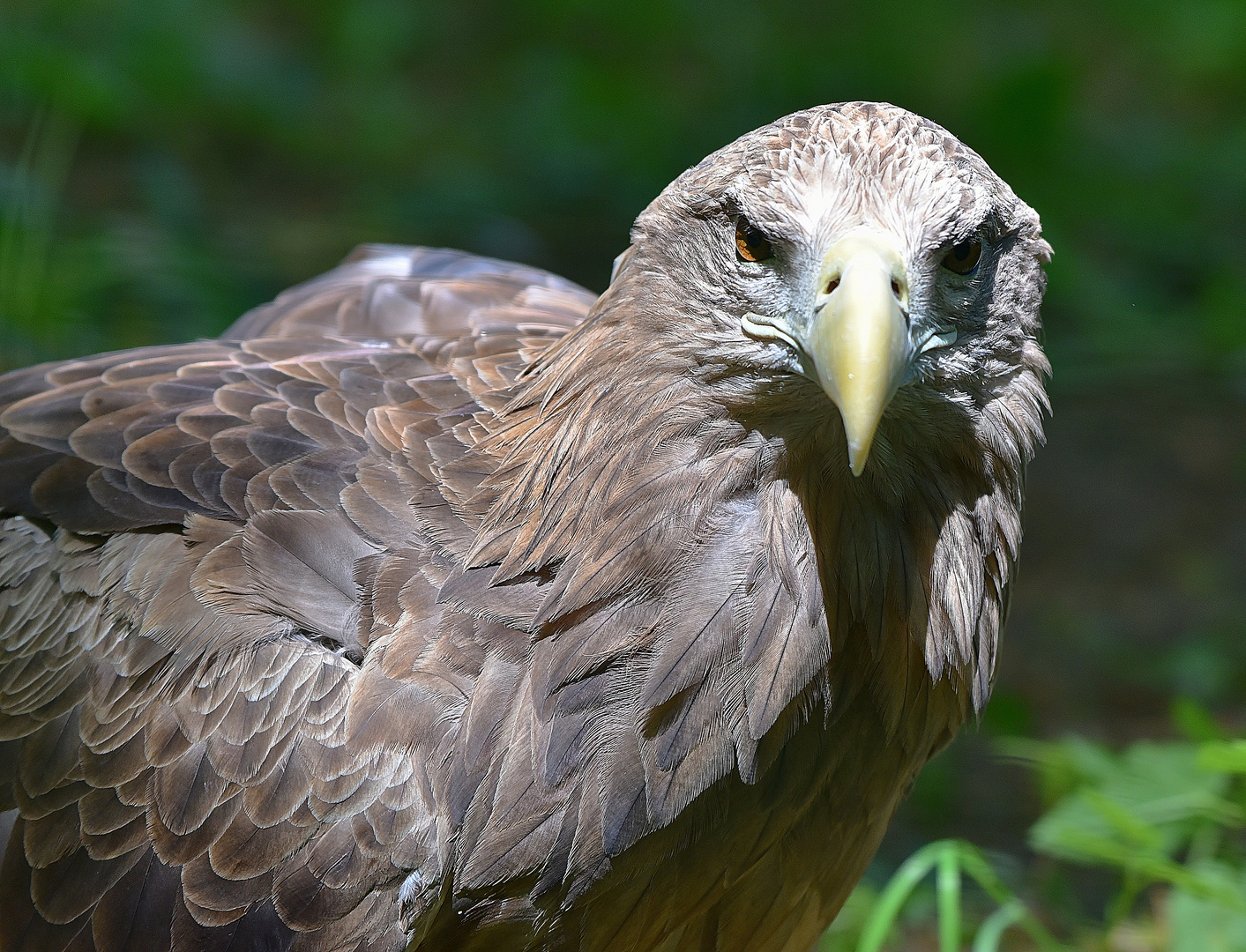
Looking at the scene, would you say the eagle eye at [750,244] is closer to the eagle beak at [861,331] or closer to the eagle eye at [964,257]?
the eagle beak at [861,331]

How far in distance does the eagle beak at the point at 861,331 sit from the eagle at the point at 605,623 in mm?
20

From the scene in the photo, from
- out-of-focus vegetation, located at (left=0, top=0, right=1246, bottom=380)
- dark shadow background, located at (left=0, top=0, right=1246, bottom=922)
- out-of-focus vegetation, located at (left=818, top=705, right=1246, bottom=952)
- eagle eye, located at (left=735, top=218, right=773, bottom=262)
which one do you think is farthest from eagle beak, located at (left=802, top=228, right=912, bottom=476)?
out-of-focus vegetation, located at (left=0, top=0, right=1246, bottom=380)

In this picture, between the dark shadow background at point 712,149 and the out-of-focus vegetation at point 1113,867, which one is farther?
the dark shadow background at point 712,149

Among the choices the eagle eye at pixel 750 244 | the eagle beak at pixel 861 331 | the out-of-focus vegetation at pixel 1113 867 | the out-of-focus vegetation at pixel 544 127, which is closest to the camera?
the eagle beak at pixel 861 331

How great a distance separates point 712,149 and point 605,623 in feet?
18.4

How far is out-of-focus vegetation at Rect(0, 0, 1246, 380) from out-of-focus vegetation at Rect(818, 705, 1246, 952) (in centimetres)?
284

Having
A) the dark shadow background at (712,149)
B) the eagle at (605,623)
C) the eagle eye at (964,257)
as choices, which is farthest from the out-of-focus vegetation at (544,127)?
the eagle eye at (964,257)

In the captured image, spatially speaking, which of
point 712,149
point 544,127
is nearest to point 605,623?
point 712,149

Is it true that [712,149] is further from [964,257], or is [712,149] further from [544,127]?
[964,257]

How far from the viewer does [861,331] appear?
1936mm

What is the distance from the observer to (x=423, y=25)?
9031 mm

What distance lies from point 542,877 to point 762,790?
0.38m

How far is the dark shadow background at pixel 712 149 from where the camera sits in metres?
5.16

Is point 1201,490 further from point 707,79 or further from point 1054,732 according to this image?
point 707,79
